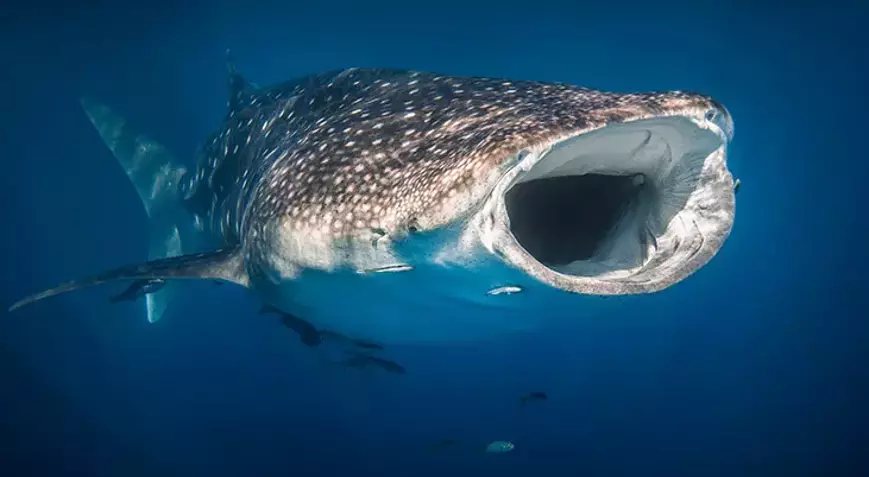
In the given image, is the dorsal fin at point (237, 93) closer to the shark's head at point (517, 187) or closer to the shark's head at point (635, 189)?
the shark's head at point (517, 187)

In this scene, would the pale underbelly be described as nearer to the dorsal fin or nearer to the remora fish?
the remora fish

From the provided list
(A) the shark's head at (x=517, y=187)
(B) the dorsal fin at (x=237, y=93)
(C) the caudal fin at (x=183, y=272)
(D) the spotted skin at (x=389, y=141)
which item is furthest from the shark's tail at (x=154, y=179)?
(A) the shark's head at (x=517, y=187)

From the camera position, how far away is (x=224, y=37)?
23.9m

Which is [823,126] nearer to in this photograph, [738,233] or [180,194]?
[738,233]

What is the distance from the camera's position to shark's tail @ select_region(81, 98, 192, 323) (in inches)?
386

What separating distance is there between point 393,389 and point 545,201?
13.5 m

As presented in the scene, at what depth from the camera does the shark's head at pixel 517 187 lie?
2225mm

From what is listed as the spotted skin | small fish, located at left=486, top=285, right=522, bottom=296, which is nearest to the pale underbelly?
small fish, located at left=486, top=285, right=522, bottom=296

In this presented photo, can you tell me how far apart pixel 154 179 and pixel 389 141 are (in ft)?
27.8

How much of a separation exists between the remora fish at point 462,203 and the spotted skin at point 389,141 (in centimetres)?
1

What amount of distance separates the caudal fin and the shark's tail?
4.49m

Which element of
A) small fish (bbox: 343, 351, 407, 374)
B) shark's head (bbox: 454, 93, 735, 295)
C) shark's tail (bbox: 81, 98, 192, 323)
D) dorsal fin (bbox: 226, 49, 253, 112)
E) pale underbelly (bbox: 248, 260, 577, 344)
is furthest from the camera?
shark's tail (bbox: 81, 98, 192, 323)

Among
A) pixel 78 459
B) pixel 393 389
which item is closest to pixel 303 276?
pixel 393 389

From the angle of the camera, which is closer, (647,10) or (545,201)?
(545,201)
